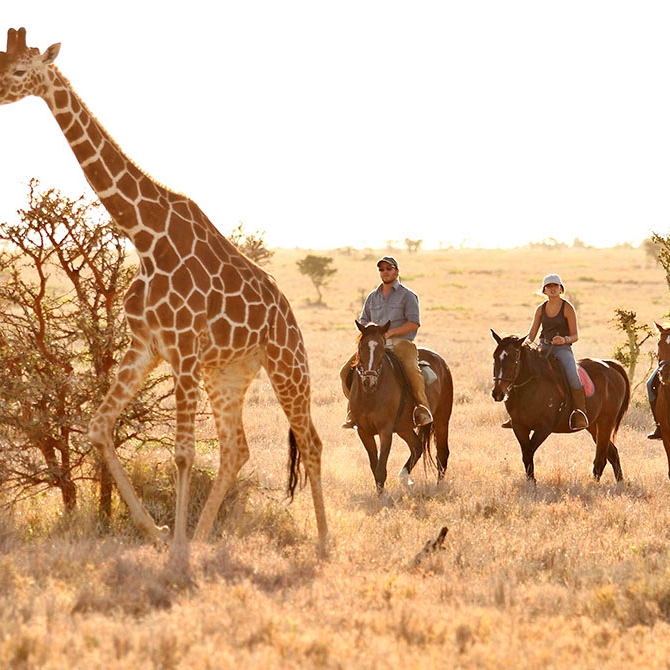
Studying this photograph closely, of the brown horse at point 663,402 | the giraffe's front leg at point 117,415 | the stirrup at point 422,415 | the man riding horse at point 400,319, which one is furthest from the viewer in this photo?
the stirrup at point 422,415

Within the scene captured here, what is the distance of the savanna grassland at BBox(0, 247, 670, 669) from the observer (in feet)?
16.8

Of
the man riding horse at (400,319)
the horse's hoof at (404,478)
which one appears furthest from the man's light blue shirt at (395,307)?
the horse's hoof at (404,478)

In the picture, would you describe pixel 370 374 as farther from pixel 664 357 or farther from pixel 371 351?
pixel 664 357

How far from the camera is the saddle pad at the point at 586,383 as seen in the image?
40.0 ft

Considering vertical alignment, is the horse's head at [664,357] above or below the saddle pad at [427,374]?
above

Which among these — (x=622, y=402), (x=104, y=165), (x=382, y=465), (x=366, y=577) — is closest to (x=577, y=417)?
(x=622, y=402)

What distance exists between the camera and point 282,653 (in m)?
5.11

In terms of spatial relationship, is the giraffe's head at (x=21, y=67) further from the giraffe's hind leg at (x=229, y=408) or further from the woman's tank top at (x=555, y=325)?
the woman's tank top at (x=555, y=325)

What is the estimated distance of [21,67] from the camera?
716 centimetres

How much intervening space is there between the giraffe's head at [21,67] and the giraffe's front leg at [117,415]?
2.20 m

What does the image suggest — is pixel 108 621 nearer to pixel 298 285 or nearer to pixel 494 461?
pixel 494 461

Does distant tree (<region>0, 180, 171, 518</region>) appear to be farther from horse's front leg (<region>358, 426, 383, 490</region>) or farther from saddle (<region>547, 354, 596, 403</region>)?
saddle (<region>547, 354, 596, 403</region>)

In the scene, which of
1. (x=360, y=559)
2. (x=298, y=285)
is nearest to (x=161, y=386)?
Result: (x=360, y=559)

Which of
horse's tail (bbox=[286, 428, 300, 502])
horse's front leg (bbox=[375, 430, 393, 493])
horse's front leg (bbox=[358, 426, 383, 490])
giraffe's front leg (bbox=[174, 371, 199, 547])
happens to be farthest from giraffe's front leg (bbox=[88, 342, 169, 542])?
horse's front leg (bbox=[358, 426, 383, 490])
